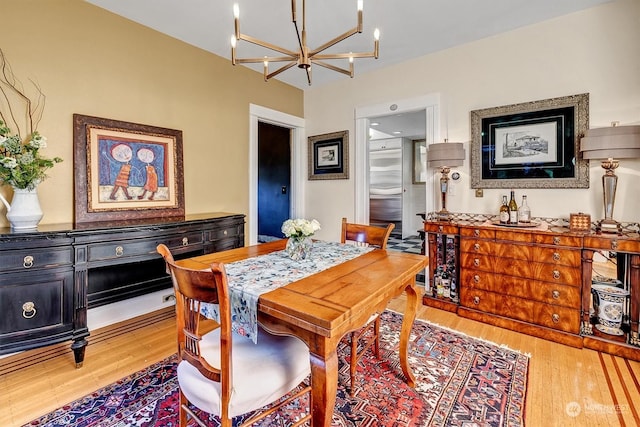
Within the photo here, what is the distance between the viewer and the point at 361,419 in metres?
1.57

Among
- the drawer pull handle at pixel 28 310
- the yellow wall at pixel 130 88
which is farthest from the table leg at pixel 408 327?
the yellow wall at pixel 130 88

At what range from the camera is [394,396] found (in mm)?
1740

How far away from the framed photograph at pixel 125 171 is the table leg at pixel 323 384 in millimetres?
2320

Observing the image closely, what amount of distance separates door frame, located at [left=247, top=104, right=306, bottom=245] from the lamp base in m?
3.33

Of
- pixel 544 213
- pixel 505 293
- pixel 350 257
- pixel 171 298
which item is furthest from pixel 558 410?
pixel 171 298

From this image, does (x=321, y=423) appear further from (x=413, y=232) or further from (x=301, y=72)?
(x=413, y=232)

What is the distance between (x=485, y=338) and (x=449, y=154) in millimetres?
1702

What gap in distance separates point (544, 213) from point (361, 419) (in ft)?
8.05

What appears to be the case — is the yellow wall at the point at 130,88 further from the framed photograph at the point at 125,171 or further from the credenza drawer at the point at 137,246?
the credenza drawer at the point at 137,246

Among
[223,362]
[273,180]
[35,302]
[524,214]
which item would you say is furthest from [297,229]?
[273,180]

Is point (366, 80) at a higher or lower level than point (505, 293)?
higher

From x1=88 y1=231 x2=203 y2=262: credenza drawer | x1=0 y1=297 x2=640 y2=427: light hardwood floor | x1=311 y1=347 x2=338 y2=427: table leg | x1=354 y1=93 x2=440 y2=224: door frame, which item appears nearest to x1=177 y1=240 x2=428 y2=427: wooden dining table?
x1=311 y1=347 x2=338 y2=427: table leg

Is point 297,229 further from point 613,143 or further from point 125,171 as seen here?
point 613,143

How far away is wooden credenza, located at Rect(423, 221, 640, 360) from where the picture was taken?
216cm
